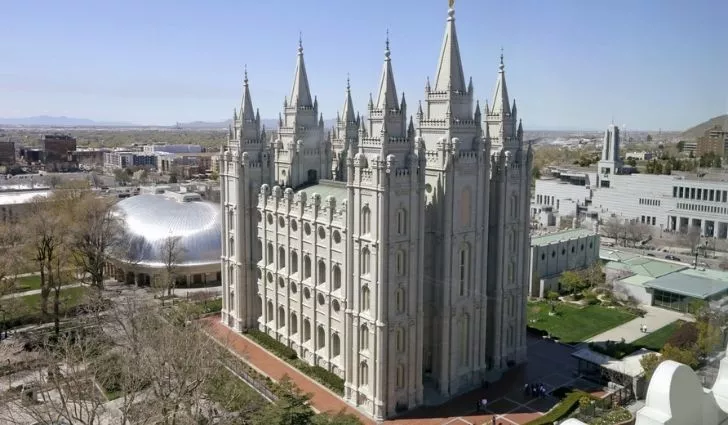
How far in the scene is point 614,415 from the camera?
90.7 feet

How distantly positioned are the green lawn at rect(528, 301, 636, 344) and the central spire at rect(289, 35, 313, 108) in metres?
24.8

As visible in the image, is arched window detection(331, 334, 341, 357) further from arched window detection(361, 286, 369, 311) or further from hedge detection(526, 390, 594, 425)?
hedge detection(526, 390, 594, 425)

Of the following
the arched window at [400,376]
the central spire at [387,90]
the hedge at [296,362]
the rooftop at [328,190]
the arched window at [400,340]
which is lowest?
the hedge at [296,362]

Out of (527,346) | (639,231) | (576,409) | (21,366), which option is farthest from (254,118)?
(639,231)

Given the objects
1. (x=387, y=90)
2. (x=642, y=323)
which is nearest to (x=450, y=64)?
(x=387, y=90)

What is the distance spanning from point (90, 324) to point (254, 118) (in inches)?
733

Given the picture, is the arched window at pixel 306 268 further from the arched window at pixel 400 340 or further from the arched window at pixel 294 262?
the arched window at pixel 400 340

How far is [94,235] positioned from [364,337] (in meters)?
32.2

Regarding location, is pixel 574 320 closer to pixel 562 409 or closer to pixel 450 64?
pixel 562 409

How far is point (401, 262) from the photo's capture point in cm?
3247

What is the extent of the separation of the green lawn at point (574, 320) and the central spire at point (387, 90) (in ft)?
75.4

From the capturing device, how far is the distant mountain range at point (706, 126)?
20.6ft

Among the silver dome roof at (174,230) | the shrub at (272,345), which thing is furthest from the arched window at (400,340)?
the silver dome roof at (174,230)

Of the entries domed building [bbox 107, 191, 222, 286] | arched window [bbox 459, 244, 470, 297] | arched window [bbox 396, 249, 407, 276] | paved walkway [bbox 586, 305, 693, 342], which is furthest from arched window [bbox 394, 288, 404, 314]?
domed building [bbox 107, 191, 222, 286]
